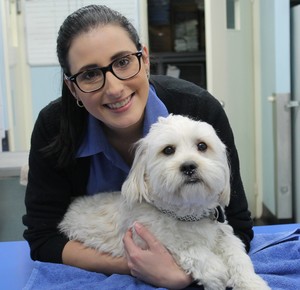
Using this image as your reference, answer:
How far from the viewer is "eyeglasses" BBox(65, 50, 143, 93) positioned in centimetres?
112

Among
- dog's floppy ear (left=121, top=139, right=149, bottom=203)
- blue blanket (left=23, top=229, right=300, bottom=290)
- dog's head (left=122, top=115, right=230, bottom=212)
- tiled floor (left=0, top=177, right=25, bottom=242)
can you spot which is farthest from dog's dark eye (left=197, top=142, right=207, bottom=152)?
tiled floor (left=0, top=177, right=25, bottom=242)

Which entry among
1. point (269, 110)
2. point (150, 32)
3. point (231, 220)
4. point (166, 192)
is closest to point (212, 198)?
point (166, 192)

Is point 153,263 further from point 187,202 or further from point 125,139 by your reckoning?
point 125,139

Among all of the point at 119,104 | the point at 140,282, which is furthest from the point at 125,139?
the point at 140,282

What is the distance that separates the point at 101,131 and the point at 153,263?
421 millimetres

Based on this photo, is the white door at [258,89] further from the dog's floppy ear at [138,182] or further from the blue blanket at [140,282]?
the dog's floppy ear at [138,182]

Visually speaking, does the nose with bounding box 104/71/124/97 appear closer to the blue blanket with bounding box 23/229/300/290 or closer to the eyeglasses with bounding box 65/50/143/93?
the eyeglasses with bounding box 65/50/143/93

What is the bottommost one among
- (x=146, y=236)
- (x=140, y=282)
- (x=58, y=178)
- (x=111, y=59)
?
(x=140, y=282)

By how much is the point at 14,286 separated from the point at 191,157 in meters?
0.69

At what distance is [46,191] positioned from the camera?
1.32 meters

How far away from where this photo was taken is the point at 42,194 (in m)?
1.32

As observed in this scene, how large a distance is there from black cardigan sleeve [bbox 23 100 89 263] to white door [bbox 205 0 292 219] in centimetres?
157

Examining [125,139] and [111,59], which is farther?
[125,139]

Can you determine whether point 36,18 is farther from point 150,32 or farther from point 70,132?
point 70,132
